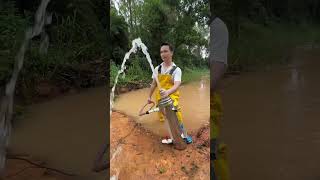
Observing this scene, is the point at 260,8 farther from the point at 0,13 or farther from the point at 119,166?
the point at 0,13

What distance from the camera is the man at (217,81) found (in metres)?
3.03

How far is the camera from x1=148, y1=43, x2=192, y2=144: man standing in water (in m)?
2.93

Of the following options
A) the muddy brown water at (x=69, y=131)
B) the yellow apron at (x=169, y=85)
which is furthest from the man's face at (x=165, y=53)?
the muddy brown water at (x=69, y=131)

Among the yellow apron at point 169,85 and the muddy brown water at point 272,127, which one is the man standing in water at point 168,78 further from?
the muddy brown water at point 272,127

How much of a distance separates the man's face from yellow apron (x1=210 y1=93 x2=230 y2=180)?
438mm

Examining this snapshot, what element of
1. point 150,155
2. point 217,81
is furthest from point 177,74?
point 150,155

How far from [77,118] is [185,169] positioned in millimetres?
1040

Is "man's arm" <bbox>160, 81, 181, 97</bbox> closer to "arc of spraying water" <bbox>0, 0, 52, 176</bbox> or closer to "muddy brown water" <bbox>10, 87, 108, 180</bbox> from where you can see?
"muddy brown water" <bbox>10, 87, 108, 180</bbox>

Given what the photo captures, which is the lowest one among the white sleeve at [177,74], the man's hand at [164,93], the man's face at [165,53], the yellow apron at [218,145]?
the yellow apron at [218,145]

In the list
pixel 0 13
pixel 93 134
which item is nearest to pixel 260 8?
pixel 93 134

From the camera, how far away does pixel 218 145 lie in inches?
130

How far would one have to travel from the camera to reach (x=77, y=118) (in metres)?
3.47

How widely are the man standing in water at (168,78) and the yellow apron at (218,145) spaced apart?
256mm

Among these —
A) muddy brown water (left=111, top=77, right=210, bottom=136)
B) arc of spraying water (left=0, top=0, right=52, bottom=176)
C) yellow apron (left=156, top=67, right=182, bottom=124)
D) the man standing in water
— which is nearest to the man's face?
the man standing in water
